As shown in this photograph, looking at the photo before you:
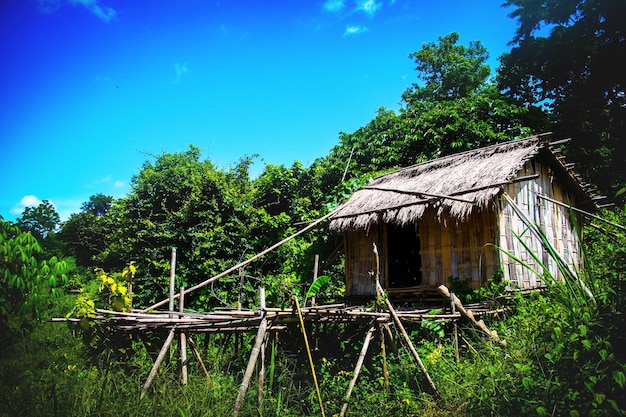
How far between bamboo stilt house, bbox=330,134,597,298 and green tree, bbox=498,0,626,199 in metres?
4.71

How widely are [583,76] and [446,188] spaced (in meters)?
10.5

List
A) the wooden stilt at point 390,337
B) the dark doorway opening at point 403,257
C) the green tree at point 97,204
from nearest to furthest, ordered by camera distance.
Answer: the wooden stilt at point 390,337
the dark doorway opening at point 403,257
the green tree at point 97,204

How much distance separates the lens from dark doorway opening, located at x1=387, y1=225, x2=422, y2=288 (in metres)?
10.5

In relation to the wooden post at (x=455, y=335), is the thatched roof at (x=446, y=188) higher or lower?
higher

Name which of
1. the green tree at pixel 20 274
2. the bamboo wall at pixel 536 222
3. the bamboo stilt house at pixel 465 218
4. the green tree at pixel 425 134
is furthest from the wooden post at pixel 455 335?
the green tree at pixel 425 134

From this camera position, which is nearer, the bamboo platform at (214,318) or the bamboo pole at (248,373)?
the bamboo pole at (248,373)

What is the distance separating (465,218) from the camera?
839 cm

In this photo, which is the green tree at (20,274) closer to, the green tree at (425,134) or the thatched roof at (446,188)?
the thatched roof at (446,188)

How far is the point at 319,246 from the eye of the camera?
13070 mm

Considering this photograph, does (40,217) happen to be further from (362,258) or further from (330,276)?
(362,258)

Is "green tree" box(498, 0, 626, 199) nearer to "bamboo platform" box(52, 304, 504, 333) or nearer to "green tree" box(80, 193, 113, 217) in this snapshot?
"bamboo platform" box(52, 304, 504, 333)

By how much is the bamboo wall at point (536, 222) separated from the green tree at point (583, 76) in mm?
5406

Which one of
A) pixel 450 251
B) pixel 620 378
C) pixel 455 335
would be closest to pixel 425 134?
pixel 450 251

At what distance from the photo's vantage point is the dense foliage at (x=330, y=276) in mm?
4422
